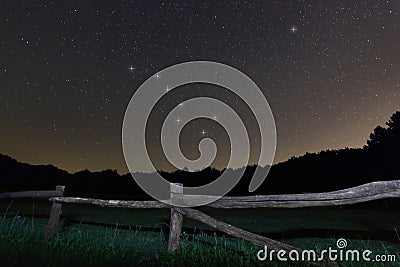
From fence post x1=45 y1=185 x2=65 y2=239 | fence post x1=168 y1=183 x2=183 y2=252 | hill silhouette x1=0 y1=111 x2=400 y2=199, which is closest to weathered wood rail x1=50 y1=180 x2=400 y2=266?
fence post x1=168 y1=183 x2=183 y2=252

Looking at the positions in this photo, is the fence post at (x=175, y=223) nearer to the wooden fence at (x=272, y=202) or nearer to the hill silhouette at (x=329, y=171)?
the wooden fence at (x=272, y=202)

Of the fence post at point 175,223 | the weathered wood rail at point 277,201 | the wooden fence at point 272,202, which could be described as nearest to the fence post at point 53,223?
the wooden fence at point 272,202

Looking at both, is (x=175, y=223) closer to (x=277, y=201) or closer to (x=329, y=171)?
(x=277, y=201)

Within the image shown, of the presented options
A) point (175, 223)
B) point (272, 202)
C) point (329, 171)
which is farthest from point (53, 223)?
point (329, 171)

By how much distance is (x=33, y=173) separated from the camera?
57.5 metres

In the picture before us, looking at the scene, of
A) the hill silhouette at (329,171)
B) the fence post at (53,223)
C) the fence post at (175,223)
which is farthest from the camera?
the hill silhouette at (329,171)

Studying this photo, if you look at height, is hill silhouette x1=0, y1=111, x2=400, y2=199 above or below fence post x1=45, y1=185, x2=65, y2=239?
above

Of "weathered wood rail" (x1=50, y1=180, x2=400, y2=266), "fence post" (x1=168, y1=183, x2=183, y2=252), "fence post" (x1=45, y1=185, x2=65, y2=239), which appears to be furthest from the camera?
"fence post" (x1=45, y1=185, x2=65, y2=239)

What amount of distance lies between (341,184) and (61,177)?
32929mm

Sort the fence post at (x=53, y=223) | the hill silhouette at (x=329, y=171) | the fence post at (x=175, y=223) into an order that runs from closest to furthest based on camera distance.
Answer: the fence post at (x=175, y=223)
the fence post at (x=53, y=223)
the hill silhouette at (x=329, y=171)

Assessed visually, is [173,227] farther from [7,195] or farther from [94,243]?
[7,195]

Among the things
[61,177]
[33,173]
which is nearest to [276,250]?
[61,177]

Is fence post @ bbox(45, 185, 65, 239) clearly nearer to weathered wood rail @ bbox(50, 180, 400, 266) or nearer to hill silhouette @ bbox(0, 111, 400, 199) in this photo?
weathered wood rail @ bbox(50, 180, 400, 266)

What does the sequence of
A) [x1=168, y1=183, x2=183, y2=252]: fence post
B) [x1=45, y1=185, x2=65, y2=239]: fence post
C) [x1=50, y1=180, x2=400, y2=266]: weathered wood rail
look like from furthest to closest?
[x1=45, y1=185, x2=65, y2=239]: fence post < [x1=168, y1=183, x2=183, y2=252]: fence post < [x1=50, y1=180, x2=400, y2=266]: weathered wood rail
